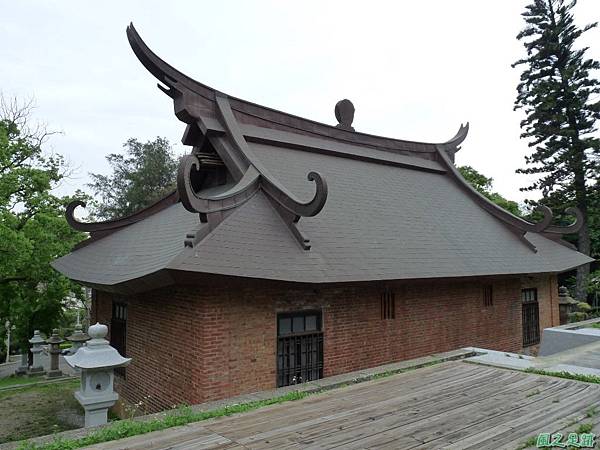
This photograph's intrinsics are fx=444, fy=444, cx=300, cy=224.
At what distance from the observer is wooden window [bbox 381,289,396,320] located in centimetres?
820

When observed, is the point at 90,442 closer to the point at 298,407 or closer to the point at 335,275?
the point at 298,407

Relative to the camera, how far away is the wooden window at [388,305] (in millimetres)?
8203

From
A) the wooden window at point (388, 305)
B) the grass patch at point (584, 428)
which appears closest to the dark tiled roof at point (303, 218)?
the wooden window at point (388, 305)

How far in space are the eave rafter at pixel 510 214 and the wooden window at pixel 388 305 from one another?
5.23 m

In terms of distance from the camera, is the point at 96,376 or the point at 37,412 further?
the point at 37,412

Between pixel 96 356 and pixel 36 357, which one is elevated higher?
pixel 96 356

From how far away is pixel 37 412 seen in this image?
9.09 m

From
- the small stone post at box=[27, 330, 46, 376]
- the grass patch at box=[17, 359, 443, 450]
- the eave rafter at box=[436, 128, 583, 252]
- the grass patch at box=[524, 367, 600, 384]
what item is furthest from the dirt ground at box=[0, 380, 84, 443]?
the eave rafter at box=[436, 128, 583, 252]

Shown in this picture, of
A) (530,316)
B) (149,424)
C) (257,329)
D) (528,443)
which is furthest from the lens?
(530,316)

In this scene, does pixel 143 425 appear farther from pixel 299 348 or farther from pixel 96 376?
pixel 299 348

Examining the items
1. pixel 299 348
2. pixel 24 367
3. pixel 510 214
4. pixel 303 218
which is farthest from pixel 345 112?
pixel 24 367

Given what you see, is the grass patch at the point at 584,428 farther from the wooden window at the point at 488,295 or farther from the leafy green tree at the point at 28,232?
the leafy green tree at the point at 28,232

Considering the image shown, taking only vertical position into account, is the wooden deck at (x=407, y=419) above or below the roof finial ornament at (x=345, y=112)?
below

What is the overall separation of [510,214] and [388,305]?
6.34 metres
